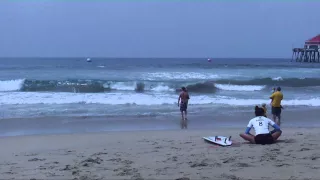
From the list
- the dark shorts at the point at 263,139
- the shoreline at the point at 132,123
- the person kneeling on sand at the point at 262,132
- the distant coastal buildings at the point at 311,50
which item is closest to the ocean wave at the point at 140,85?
the shoreline at the point at 132,123

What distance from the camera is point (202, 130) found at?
12.3 m

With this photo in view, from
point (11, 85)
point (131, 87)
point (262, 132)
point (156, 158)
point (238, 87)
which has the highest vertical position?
point (11, 85)

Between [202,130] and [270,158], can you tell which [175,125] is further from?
[270,158]

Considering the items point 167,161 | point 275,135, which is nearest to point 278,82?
point 275,135

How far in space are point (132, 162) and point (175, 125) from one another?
A: 20.4ft

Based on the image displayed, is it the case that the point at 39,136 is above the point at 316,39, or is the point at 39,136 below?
below

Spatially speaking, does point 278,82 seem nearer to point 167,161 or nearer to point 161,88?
point 161,88

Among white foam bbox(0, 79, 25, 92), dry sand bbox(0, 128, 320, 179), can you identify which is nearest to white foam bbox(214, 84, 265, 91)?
white foam bbox(0, 79, 25, 92)

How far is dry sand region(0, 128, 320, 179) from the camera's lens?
21.6ft

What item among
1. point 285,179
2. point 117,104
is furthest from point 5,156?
point 117,104

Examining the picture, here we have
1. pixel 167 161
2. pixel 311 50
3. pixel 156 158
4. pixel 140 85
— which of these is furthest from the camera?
pixel 311 50

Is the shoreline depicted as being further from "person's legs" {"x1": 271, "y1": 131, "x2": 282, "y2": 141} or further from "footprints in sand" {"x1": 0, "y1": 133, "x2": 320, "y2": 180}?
"person's legs" {"x1": 271, "y1": 131, "x2": 282, "y2": 141}

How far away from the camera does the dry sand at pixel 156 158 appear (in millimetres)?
6570

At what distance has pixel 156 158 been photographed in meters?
7.80
